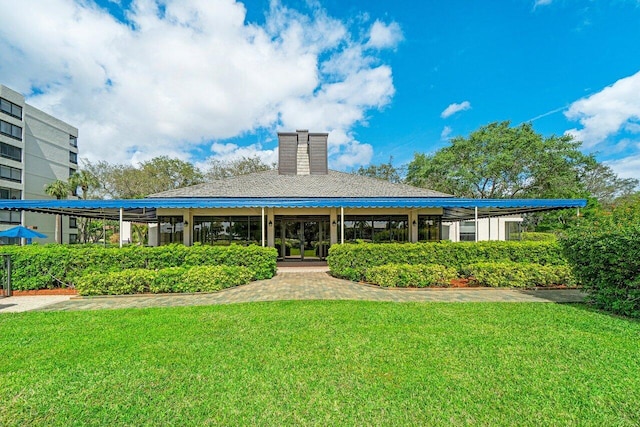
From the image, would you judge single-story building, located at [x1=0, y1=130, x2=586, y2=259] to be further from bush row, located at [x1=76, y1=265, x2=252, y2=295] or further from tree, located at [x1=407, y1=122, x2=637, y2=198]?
tree, located at [x1=407, y1=122, x2=637, y2=198]

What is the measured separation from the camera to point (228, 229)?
50.4ft

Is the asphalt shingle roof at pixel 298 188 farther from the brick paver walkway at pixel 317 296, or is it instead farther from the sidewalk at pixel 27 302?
the sidewalk at pixel 27 302

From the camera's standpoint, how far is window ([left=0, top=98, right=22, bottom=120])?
29.6 metres

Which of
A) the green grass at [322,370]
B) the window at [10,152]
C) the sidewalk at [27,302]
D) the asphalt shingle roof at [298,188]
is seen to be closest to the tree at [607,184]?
the asphalt shingle roof at [298,188]

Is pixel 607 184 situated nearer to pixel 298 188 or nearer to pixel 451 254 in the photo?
pixel 451 254

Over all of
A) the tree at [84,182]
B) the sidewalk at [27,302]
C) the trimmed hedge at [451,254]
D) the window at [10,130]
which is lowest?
the sidewalk at [27,302]

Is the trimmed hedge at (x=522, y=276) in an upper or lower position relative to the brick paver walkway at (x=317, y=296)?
upper

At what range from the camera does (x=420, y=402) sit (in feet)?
8.75

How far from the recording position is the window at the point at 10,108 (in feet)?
97.1

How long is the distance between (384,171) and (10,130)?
44.9 m

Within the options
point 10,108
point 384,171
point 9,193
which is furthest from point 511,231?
point 10,108

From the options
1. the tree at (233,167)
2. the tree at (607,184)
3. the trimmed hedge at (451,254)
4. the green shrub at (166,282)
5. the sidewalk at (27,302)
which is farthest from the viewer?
the tree at (233,167)

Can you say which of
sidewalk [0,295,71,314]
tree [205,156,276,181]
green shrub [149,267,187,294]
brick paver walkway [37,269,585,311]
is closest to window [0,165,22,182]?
tree [205,156,276,181]

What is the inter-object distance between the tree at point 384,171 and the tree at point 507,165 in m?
8.41
